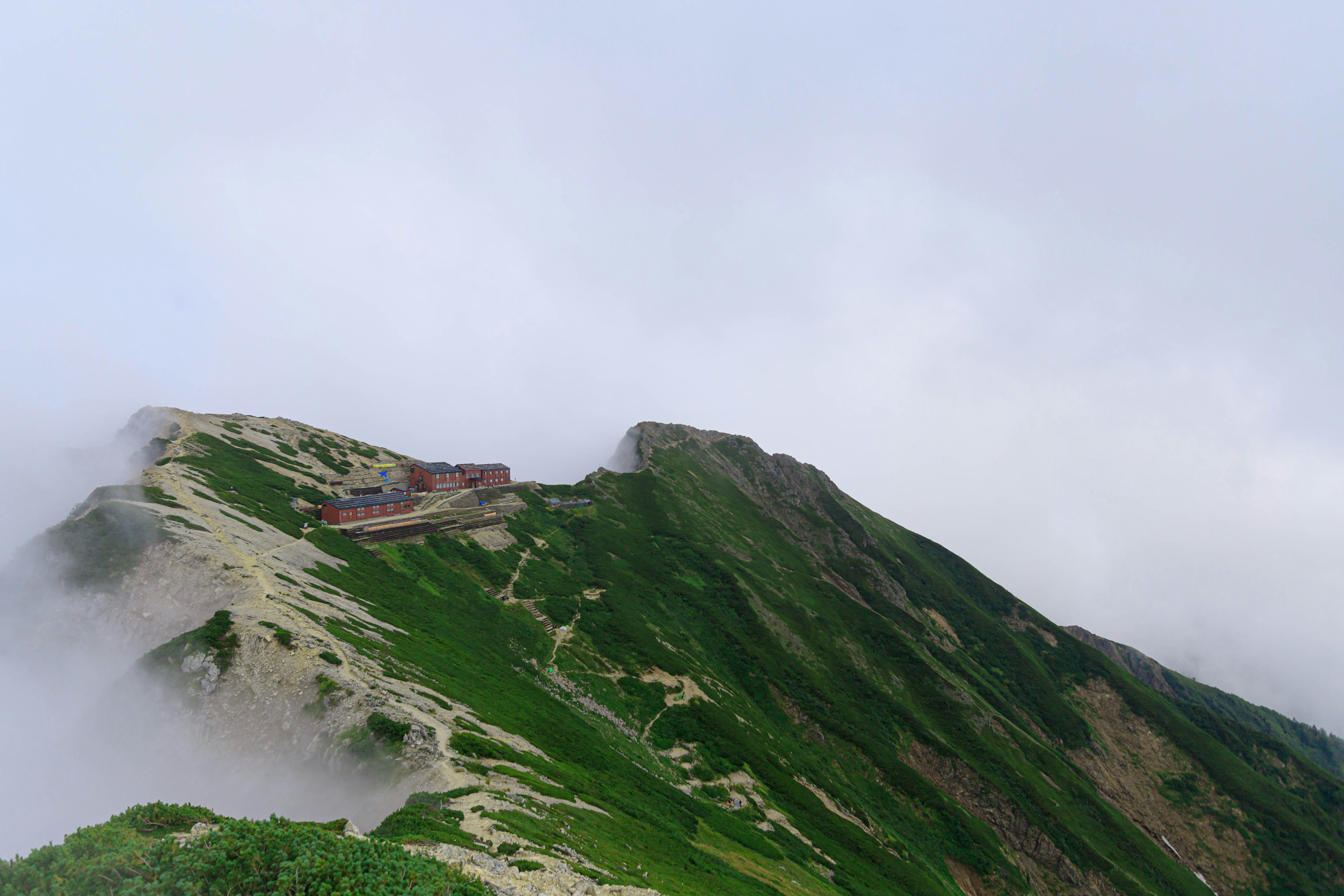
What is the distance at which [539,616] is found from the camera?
78438 mm

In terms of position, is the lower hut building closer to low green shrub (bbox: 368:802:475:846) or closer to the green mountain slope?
the green mountain slope

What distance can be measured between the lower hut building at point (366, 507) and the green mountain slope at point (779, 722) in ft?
21.7

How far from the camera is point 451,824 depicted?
85.6 feet

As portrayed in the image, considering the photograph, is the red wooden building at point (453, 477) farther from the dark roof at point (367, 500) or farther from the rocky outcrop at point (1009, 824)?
the rocky outcrop at point (1009, 824)

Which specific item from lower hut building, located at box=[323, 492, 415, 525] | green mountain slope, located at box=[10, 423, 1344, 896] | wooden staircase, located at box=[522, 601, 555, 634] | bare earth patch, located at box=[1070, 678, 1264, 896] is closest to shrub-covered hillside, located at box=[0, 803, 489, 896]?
green mountain slope, located at box=[10, 423, 1344, 896]

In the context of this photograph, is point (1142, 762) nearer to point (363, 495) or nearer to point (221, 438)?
point (363, 495)

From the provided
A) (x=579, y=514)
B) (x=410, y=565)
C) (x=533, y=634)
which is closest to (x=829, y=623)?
(x=579, y=514)

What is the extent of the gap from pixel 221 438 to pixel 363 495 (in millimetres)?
29899

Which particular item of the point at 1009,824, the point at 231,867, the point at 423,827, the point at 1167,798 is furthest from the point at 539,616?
the point at 1167,798

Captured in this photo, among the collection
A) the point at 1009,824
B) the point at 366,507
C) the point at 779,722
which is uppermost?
the point at 366,507

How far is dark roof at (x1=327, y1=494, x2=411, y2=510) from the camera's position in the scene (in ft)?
268

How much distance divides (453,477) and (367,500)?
28.8m

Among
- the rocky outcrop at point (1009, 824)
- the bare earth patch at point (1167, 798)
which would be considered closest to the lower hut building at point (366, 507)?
the rocky outcrop at point (1009, 824)

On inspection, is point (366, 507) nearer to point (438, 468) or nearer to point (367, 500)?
point (367, 500)
